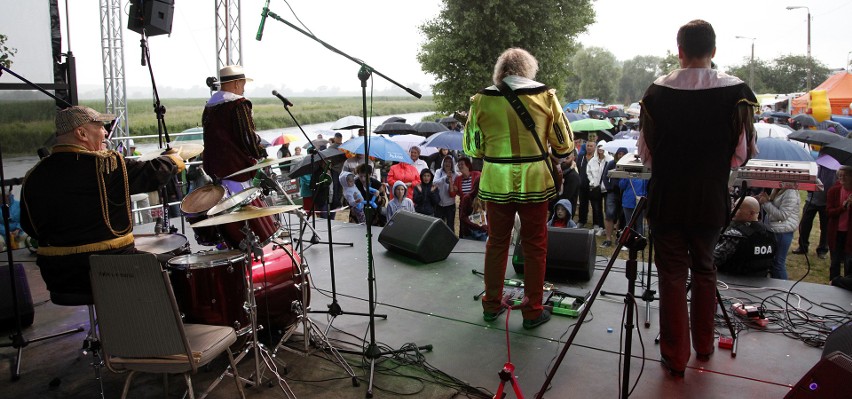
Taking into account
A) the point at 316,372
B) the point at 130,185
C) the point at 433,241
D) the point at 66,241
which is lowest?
the point at 316,372

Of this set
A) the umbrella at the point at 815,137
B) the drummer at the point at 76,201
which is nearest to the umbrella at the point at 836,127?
the umbrella at the point at 815,137

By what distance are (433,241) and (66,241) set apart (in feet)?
11.1

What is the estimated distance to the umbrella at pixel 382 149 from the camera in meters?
8.49

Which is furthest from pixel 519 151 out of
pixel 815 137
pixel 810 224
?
pixel 815 137

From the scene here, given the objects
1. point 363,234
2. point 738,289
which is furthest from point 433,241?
point 738,289

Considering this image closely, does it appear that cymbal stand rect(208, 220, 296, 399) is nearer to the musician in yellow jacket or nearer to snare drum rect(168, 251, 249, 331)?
snare drum rect(168, 251, 249, 331)

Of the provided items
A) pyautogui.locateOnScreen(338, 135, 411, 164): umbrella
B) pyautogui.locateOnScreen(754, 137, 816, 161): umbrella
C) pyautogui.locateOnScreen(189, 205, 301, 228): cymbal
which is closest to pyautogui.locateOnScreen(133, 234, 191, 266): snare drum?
pyautogui.locateOnScreen(189, 205, 301, 228): cymbal

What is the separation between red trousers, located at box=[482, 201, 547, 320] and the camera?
13.5ft

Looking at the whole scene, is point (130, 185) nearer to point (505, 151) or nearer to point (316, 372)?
point (316, 372)

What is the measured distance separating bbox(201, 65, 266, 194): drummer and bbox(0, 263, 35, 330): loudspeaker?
5.62 feet

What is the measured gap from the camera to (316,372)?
12.5 feet

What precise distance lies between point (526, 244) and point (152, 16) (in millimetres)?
4088

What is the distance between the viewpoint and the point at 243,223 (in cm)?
368

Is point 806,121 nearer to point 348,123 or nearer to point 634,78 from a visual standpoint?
point 348,123
